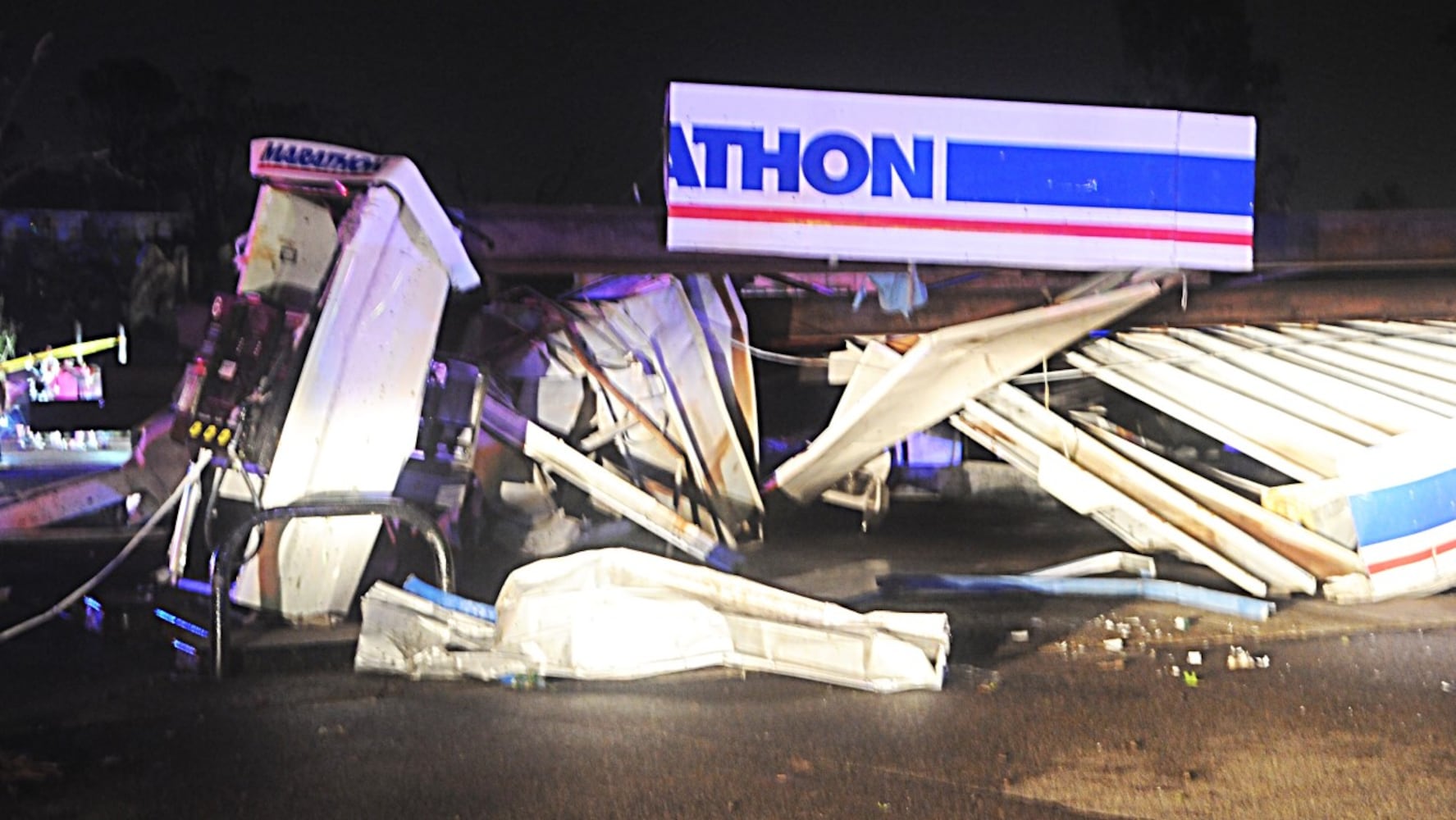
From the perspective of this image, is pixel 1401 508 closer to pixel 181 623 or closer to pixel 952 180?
pixel 952 180

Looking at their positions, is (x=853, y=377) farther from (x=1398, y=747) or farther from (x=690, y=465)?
(x=1398, y=747)

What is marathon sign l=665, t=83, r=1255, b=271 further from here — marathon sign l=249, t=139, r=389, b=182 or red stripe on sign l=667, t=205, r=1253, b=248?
marathon sign l=249, t=139, r=389, b=182

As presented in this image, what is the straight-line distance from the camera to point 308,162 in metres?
7.11

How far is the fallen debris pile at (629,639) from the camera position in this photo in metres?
5.99

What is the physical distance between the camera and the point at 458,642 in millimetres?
6148

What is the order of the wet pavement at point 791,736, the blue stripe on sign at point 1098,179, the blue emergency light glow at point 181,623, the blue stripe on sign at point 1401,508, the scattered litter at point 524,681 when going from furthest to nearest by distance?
the blue stripe on sign at point 1098,179 < the blue stripe on sign at point 1401,508 < the blue emergency light glow at point 181,623 < the scattered litter at point 524,681 < the wet pavement at point 791,736

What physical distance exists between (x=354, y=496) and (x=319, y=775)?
2447 millimetres

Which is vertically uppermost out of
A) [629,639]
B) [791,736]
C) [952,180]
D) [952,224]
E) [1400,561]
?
[952,180]

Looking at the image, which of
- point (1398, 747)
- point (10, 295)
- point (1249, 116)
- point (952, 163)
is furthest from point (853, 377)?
point (10, 295)

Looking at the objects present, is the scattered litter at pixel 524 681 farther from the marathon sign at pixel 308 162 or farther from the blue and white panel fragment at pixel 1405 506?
the blue and white panel fragment at pixel 1405 506

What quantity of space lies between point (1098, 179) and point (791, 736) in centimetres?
482

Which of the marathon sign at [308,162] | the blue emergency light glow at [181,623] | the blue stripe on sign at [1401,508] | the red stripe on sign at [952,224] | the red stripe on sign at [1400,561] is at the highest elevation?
the marathon sign at [308,162]

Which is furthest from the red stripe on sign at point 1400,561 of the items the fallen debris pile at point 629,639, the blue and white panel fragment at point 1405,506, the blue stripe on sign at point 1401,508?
the fallen debris pile at point 629,639

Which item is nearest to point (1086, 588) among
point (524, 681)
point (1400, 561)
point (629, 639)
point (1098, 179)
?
point (1400, 561)
